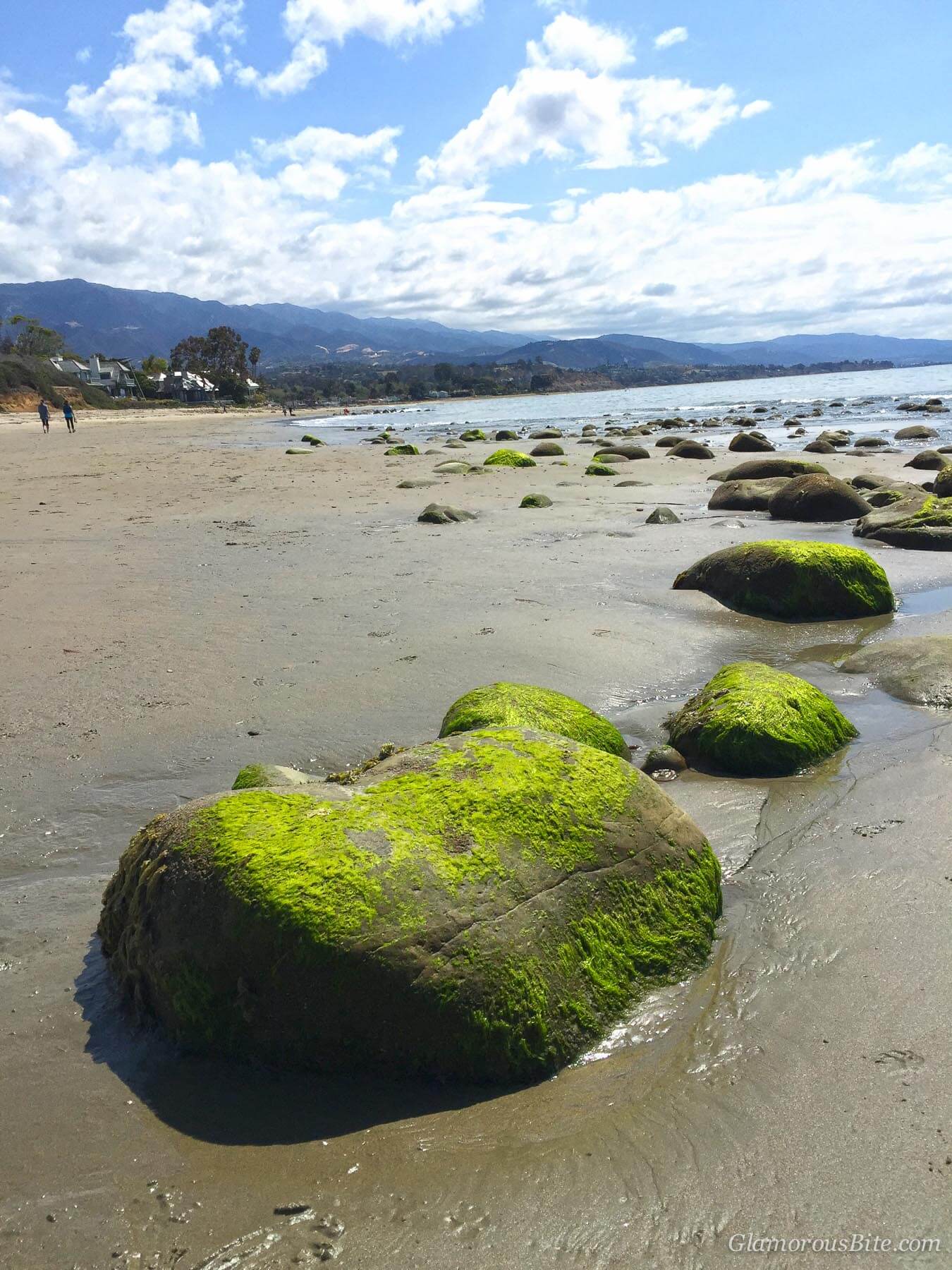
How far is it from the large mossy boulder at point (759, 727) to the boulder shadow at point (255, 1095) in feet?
9.73

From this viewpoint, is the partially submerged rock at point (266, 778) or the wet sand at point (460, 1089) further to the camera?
the partially submerged rock at point (266, 778)

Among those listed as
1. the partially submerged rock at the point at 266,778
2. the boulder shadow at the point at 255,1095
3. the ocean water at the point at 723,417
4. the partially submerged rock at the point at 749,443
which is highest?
the ocean water at the point at 723,417

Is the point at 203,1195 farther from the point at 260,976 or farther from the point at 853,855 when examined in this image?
the point at 853,855

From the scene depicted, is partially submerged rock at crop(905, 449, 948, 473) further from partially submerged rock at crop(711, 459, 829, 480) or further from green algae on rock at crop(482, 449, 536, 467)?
green algae on rock at crop(482, 449, 536, 467)

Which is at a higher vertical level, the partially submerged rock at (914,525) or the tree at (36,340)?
the tree at (36,340)

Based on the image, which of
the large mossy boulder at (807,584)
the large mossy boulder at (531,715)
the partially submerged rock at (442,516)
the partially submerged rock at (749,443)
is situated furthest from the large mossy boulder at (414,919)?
the partially submerged rock at (749,443)

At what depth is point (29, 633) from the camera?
7793mm

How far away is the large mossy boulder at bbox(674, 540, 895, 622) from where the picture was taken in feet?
29.4

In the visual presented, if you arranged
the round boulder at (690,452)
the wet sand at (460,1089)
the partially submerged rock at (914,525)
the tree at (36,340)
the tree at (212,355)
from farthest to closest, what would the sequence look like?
1. the tree at (212,355)
2. the tree at (36,340)
3. the round boulder at (690,452)
4. the partially submerged rock at (914,525)
5. the wet sand at (460,1089)

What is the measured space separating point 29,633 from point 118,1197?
20.2ft

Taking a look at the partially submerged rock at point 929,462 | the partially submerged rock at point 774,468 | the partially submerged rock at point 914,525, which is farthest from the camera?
the partially submerged rock at point 929,462

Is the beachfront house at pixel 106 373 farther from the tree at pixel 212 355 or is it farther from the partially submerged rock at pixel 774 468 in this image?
the partially submerged rock at pixel 774 468

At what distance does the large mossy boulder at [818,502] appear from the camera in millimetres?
14234

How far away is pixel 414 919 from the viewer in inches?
120
